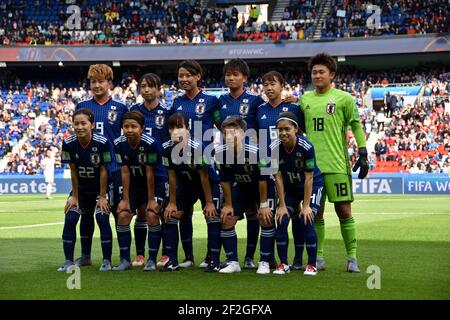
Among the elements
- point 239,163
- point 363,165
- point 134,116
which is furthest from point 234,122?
point 363,165

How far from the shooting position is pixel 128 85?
163ft

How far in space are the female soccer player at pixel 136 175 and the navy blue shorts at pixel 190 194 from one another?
0.31 metres

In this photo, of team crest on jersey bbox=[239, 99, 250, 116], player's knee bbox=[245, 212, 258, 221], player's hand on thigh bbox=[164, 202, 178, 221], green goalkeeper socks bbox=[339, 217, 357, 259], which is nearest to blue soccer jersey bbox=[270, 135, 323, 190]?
green goalkeeper socks bbox=[339, 217, 357, 259]

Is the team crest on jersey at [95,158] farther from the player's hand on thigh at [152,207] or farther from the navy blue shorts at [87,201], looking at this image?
the player's hand on thigh at [152,207]

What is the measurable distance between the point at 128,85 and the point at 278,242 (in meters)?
41.1

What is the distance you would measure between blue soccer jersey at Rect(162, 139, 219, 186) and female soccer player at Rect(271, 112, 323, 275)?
33.8 inches

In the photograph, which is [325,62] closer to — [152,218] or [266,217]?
[266,217]

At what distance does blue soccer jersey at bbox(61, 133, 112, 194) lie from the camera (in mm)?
9969

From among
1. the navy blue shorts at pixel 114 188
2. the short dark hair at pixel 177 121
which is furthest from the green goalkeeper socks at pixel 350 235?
the navy blue shorts at pixel 114 188

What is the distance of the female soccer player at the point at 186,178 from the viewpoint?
31.6ft

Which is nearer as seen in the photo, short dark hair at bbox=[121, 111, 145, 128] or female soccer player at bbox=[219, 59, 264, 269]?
short dark hair at bbox=[121, 111, 145, 128]

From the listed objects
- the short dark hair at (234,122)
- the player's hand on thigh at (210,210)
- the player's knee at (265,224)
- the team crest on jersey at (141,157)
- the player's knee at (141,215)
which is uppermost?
the short dark hair at (234,122)
